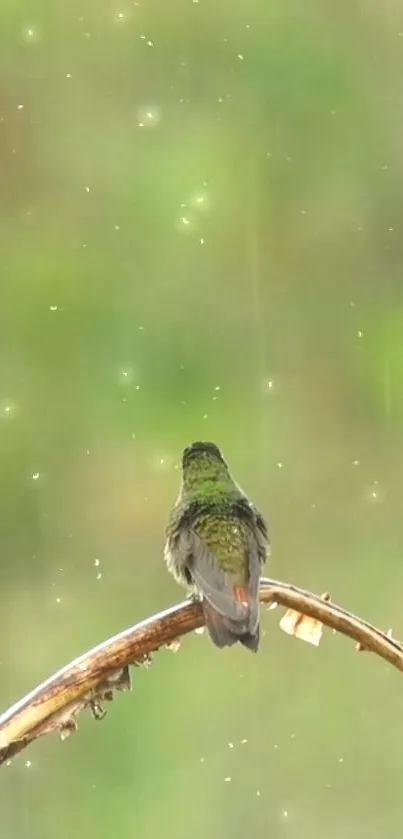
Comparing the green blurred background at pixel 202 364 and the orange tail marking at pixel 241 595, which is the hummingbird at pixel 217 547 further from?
the green blurred background at pixel 202 364

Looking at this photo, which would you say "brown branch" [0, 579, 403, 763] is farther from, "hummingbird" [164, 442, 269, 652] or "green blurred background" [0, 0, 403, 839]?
"green blurred background" [0, 0, 403, 839]

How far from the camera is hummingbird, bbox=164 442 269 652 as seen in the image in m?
0.96

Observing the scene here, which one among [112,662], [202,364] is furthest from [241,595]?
[202,364]

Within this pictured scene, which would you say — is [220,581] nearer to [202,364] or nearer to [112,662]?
[112,662]

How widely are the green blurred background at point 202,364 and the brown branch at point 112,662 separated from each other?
0.85 metres

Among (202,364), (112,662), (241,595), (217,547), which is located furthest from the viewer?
(202,364)

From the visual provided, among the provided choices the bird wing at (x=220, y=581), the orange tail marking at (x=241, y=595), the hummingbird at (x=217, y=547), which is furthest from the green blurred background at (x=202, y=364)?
the orange tail marking at (x=241, y=595)

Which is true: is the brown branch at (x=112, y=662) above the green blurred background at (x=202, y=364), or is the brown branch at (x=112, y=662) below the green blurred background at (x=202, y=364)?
below

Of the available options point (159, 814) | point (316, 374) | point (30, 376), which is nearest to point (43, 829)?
point (159, 814)

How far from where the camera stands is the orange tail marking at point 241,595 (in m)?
0.98

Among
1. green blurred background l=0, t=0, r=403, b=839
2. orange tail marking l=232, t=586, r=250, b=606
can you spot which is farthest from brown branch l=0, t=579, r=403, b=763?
green blurred background l=0, t=0, r=403, b=839

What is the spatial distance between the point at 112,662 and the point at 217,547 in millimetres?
265

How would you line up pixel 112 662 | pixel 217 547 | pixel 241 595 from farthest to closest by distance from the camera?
pixel 217 547
pixel 241 595
pixel 112 662

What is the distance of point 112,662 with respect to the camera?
87 cm
